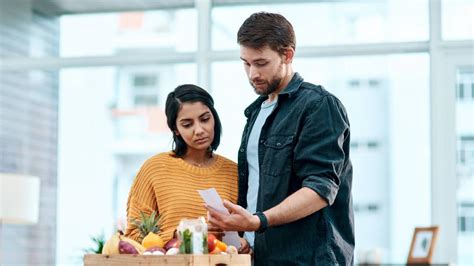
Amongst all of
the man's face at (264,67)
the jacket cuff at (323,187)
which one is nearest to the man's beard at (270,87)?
the man's face at (264,67)

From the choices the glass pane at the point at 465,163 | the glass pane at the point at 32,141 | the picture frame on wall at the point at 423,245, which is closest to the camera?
the picture frame on wall at the point at 423,245

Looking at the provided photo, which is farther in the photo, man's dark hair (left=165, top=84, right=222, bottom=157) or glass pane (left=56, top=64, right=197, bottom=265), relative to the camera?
glass pane (left=56, top=64, right=197, bottom=265)

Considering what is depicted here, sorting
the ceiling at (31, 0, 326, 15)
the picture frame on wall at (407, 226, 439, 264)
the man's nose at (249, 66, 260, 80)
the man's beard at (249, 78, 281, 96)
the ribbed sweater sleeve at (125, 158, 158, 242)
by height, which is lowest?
the picture frame on wall at (407, 226, 439, 264)

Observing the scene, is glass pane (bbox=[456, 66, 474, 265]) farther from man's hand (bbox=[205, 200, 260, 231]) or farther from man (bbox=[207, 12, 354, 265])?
man's hand (bbox=[205, 200, 260, 231])

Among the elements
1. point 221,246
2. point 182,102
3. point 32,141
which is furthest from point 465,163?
point 221,246

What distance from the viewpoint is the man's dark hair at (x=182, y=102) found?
3.01 metres

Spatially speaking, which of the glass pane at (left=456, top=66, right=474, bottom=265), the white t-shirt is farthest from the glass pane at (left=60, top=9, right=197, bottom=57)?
the white t-shirt

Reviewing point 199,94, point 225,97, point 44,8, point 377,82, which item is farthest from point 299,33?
point 199,94

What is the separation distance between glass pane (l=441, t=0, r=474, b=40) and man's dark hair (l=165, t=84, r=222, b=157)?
4.54 metres

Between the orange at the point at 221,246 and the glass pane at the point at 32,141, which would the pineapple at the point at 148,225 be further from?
the glass pane at the point at 32,141

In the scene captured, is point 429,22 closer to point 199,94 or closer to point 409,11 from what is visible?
point 409,11

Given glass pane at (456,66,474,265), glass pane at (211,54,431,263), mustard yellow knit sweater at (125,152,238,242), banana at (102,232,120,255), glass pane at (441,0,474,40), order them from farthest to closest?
glass pane at (211,54,431,263), glass pane at (441,0,474,40), glass pane at (456,66,474,265), mustard yellow knit sweater at (125,152,238,242), banana at (102,232,120,255)

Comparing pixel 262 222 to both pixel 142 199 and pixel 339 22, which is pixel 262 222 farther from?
pixel 339 22

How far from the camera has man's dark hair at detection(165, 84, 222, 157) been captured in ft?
9.88
